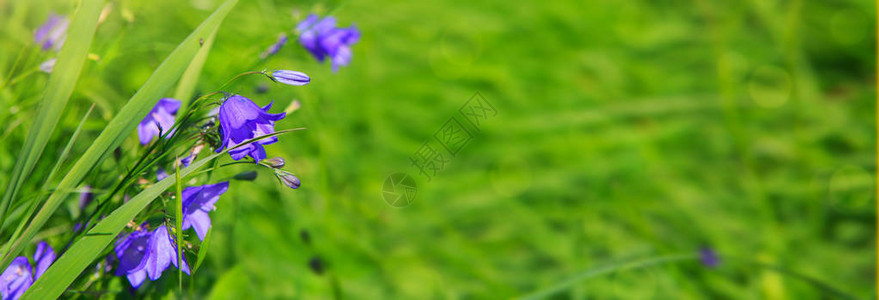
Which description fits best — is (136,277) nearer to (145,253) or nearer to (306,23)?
(145,253)

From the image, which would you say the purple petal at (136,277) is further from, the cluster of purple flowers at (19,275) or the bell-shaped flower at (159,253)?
the cluster of purple flowers at (19,275)

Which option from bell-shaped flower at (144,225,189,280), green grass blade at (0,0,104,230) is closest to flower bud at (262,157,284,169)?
bell-shaped flower at (144,225,189,280)

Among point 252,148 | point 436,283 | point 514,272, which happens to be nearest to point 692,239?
point 514,272

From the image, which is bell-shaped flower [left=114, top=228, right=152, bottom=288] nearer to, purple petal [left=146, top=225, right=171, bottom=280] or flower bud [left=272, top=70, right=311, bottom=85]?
purple petal [left=146, top=225, right=171, bottom=280]

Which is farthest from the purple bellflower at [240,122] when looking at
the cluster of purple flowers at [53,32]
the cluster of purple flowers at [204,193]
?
the cluster of purple flowers at [53,32]

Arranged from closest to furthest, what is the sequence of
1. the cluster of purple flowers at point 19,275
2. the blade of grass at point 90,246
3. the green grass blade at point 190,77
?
1. the blade of grass at point 90,246
2. the cluster of purple flowers at point 19,275
3. the green grass blade at point 190,77

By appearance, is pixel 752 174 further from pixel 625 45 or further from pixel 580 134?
pixel 625 45

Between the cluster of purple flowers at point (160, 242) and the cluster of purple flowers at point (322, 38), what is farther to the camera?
the cluster of purple flowers at point (322, 38)
